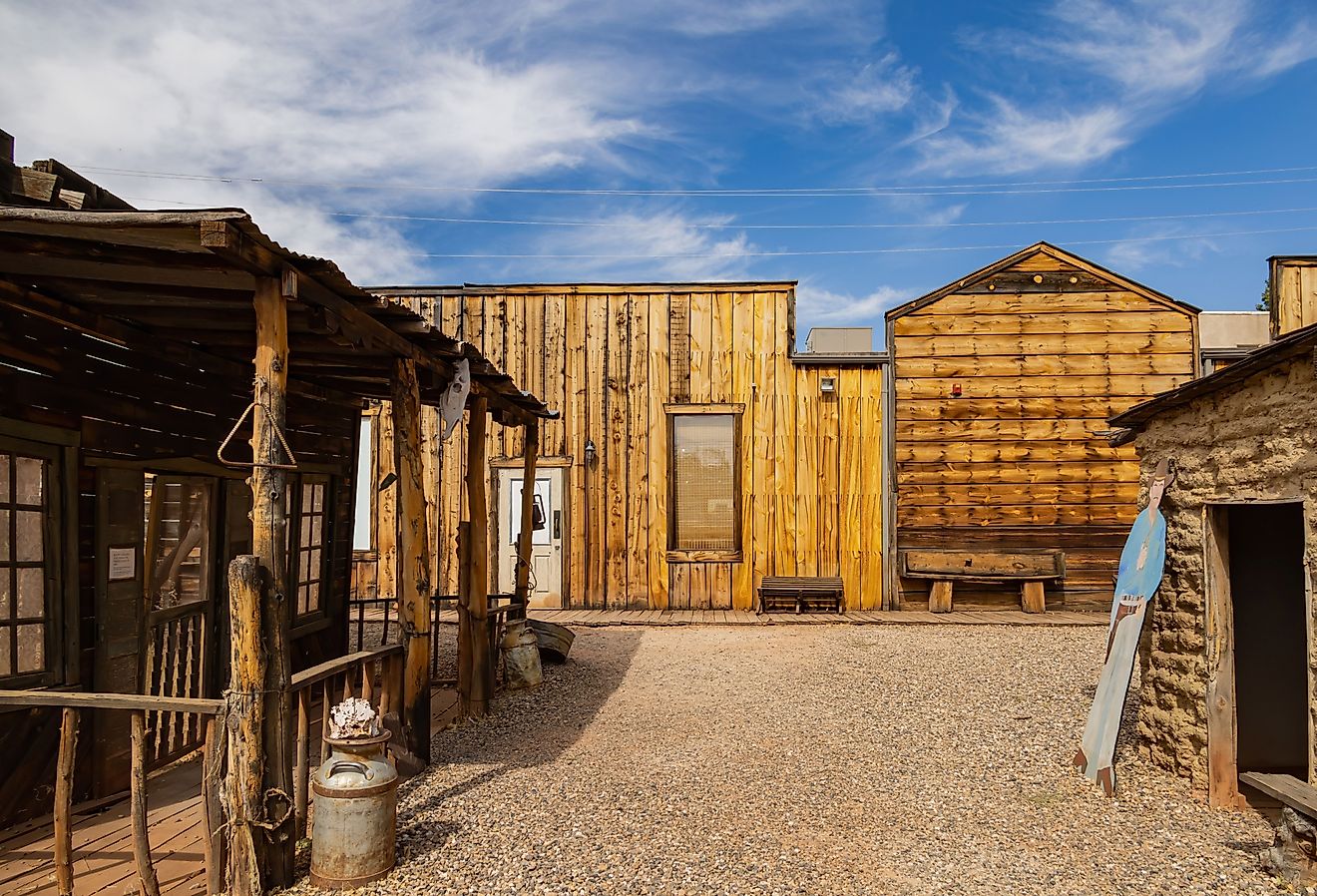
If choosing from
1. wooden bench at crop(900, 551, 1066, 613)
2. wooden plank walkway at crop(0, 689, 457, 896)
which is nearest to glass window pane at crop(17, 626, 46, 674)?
wooden plank walkway at crop(0, 689, 457, 896)

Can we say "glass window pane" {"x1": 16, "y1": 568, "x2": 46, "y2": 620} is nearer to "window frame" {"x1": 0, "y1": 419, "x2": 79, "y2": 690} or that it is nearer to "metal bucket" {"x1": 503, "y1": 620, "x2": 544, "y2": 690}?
"window frame" {"x1": 0, "y1": 419, "x2": 79, "y2": 690}

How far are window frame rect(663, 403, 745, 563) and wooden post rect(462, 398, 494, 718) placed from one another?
6.23 m

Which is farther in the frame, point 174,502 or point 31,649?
point 174,502

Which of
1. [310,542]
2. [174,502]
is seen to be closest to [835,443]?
[310,542]

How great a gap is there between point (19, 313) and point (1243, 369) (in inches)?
278

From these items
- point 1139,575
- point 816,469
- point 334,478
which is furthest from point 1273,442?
point 816,469

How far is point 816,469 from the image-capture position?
45.7 feet

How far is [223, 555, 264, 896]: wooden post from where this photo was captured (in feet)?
13.2

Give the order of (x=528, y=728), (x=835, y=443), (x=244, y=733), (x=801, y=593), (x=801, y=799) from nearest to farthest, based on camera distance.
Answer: (x=244, y=733) → (x=801, y=799) → (x=528, y=728) → (x=801, y=593) → (x=835, y=443)

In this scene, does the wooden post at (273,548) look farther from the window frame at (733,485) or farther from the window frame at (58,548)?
the window frame at (733,485)

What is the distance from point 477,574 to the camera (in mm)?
7723

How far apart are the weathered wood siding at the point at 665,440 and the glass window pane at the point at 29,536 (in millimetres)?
8699

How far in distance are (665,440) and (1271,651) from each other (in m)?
9.11

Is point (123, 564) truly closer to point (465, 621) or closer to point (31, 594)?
point (31, 594)
